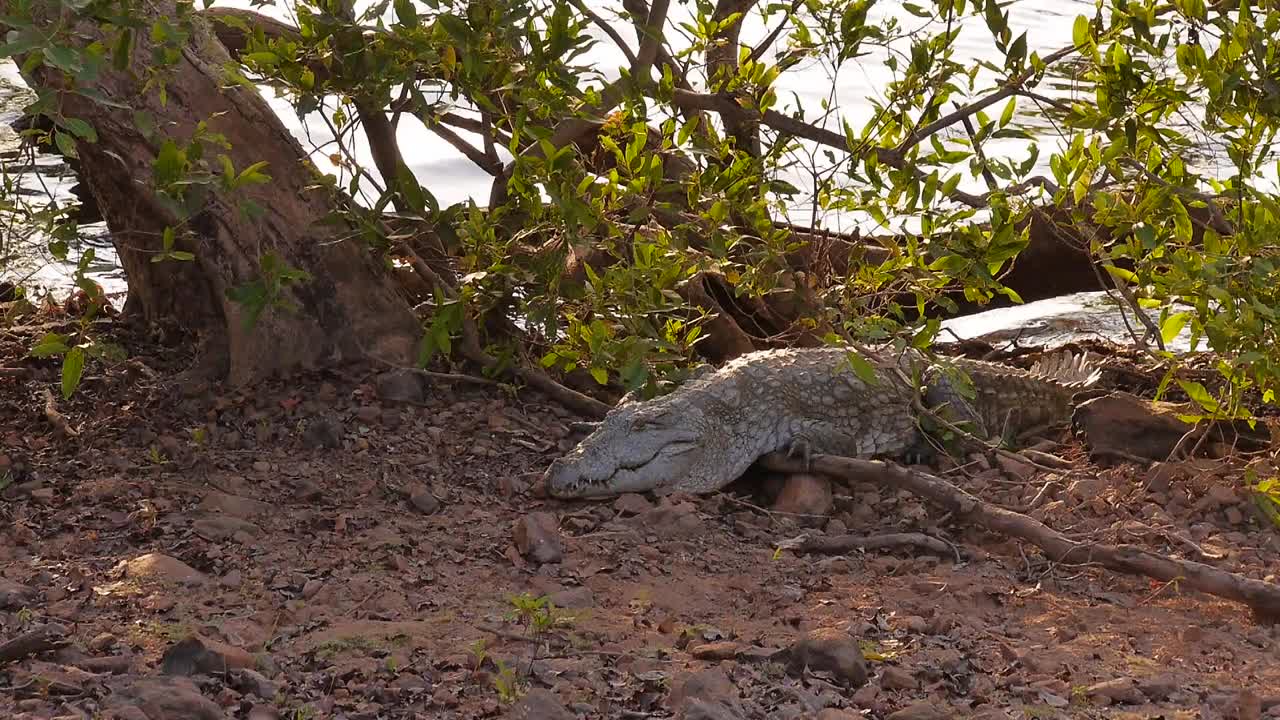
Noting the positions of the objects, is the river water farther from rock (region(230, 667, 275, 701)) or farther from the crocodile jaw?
rock (region(230, 667, 275, 701))

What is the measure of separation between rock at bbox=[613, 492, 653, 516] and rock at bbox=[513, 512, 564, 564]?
21.6 inches

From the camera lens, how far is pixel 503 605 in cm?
380

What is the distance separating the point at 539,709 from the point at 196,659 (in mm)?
785

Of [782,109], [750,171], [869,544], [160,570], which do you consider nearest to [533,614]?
[160,570]

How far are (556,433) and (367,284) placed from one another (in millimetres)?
971

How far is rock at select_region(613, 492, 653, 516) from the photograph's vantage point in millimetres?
4887

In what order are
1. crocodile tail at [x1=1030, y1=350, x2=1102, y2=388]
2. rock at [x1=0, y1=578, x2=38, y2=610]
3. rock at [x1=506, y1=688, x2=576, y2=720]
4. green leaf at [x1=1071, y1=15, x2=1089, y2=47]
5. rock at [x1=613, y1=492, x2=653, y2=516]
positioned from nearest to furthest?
1. rock at [x1=506, y1=688, x2=576, y2=720]
2. rock at [x1=0, y1=578, x2=38, y2=610]
3. green leaf at [x1=1071, y1=15, x2=1089, y2=47]
4. rock at [x1=613, y1=492, x2=653, y2=516]
5. crocodile tail at [x1=1030, y1=350, x2=1102, y2=388]

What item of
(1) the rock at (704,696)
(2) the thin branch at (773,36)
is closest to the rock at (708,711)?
(1) the rock at (704,696)

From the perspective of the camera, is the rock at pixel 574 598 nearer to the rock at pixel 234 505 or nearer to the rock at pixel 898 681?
the rock at pixel 898 681

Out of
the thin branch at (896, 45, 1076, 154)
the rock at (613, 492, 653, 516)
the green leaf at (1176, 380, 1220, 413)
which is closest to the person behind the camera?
the green leaf at (1176, 380, 1220, 413)

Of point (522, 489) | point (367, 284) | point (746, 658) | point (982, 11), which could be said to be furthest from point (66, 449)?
point (982, 11)

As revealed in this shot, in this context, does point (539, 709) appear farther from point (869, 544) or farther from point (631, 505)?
point (631, 505)

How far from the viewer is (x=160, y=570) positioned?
152 inches

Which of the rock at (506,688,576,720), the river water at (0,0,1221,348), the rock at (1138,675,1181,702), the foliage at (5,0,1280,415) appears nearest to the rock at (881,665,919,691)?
the rock at (1138,675,1181,702)
